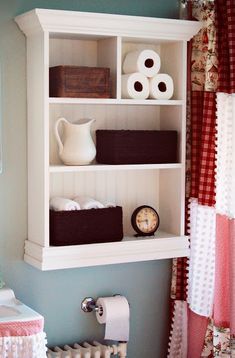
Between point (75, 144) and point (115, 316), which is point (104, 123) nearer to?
point (75, 144)

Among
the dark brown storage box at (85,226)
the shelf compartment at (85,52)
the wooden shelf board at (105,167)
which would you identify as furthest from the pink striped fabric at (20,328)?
the shelf compartment at (85,52)

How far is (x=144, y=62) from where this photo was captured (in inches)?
133

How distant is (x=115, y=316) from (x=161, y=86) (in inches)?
43.2

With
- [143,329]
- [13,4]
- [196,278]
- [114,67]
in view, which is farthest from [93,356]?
[13,4]

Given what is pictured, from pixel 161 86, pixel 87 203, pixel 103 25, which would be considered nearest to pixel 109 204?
pixel 87 203

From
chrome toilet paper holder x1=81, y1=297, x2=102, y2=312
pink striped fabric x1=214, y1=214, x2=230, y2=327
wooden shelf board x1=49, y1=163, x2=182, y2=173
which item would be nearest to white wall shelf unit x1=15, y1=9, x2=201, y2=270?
wooden shelf board x1=49, y1=163, x2=182, y2=173

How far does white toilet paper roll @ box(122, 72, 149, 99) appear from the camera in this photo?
3.33 m

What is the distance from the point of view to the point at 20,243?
3391 mm

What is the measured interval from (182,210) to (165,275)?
16.9 inches

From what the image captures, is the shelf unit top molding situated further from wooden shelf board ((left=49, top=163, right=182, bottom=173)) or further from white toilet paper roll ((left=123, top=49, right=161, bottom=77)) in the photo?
wooden shelf board ((left=49, top=163, right=182, bottom=173))

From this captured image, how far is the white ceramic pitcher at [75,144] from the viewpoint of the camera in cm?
327

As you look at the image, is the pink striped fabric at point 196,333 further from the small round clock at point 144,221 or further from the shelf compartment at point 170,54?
the shelf compartment at point 170,54

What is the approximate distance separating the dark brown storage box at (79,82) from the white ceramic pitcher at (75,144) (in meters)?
0.13

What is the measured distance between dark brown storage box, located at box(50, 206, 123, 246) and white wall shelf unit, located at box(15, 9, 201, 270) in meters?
0.04
